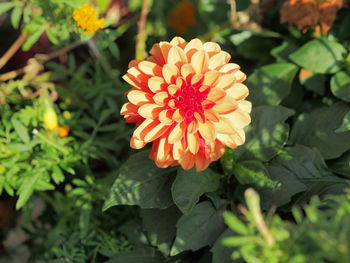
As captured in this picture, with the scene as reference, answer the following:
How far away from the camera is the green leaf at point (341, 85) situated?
0.94m

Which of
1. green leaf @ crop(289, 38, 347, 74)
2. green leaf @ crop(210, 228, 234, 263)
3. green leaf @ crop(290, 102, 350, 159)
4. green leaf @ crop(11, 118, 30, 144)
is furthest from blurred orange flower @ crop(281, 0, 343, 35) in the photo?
green leaf @ crop(11, 118, 30, 144)

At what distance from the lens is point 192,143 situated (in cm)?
68

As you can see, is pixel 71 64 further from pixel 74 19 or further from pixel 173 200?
pixel 173 200

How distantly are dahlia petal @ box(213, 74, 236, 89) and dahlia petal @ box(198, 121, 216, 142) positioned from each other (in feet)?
0.20

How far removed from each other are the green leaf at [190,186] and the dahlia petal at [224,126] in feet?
0.52

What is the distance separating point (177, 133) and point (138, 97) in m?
0.09

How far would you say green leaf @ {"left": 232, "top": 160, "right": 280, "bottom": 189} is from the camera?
2.64ft

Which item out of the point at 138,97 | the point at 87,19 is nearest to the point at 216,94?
the point at 138,97

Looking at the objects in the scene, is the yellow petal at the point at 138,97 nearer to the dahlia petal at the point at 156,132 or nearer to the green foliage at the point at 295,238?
the dahlia petal at the point at 156,132

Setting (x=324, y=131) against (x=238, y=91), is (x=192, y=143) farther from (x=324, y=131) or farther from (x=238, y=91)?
(x=324, y=131)

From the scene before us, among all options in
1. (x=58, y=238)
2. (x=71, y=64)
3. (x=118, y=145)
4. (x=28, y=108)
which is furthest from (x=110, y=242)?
(x=71, y=64)

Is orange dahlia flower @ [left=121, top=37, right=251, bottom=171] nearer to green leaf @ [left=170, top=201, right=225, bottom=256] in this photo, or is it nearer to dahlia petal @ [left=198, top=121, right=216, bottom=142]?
dahlia petal @ [left=198, top=121, right=216, bottom=142]

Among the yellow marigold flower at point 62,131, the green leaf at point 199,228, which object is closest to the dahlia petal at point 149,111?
the green leaf at point 199,228

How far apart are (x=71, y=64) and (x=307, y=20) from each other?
600 mm
